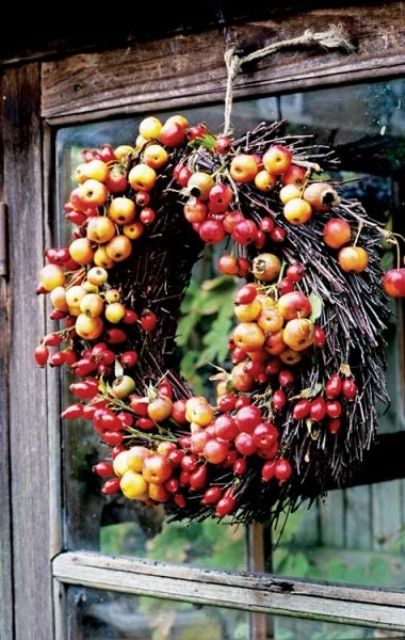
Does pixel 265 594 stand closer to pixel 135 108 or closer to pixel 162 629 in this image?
pixel 162 629

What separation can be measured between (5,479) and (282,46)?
1.05 meters

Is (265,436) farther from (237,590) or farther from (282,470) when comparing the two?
(237,590)

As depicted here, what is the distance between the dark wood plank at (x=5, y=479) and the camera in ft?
6.77

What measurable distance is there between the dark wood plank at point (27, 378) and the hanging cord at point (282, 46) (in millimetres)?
520

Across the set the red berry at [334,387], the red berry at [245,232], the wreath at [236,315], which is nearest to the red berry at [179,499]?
the wreath at [236,315]

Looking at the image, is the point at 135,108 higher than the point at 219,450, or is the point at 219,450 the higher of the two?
the point at 135,108

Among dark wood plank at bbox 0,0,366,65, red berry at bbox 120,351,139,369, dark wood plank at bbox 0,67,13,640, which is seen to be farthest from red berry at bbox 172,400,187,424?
dark wood plank at bbox 0,0,366,65

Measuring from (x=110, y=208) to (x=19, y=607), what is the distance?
0.91 metres

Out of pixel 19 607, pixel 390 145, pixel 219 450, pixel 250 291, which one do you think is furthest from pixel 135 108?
pixel 19 607

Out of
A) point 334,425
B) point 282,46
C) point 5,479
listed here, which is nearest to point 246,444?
point 334,425

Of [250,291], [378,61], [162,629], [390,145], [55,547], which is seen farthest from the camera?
[162,629]

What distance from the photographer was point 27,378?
2.03m

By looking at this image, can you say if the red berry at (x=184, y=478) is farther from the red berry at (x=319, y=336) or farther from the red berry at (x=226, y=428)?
the red berry at (x=319, y=336)

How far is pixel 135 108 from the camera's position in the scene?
1.86 metres
